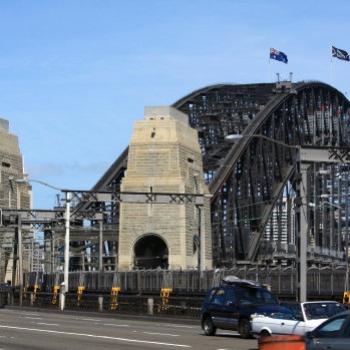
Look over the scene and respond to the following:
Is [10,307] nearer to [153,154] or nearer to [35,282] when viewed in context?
[35,282]

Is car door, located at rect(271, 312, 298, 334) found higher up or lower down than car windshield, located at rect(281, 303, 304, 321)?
lower down

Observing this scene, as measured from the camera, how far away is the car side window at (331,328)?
807 inches

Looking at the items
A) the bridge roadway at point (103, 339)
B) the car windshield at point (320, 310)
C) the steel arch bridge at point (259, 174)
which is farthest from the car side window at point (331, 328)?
the steel arch bridge at point (259, 174)

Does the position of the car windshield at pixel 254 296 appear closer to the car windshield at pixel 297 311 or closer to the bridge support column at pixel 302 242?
the bridge support column at pixel 302 242

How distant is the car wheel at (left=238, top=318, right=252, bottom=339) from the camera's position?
35781 millimetres

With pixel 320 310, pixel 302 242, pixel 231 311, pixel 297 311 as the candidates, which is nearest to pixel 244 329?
pixel 231 311

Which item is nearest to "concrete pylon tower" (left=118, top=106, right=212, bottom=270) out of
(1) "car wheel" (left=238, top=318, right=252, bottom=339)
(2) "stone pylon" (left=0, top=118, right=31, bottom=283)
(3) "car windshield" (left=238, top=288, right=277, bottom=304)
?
(2) "stone pylon" (left=0, top=118, right=31, bottom=283)

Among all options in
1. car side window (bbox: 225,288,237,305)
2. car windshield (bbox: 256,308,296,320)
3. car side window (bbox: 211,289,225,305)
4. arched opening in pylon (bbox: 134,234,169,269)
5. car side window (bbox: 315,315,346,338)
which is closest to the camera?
car side window (bbox: 315,315,346,338)

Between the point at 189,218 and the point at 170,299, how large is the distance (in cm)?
4034

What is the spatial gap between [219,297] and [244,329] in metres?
2.29

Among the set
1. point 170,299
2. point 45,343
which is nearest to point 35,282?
point 170,299

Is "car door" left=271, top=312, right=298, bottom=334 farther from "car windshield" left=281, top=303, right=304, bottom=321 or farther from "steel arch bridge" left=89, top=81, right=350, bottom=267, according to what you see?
"steel arch bridge" left=89, top=81, right=350, bottom=267

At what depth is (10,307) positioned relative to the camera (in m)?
68.8

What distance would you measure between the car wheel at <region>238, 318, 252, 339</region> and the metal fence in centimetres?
2488
